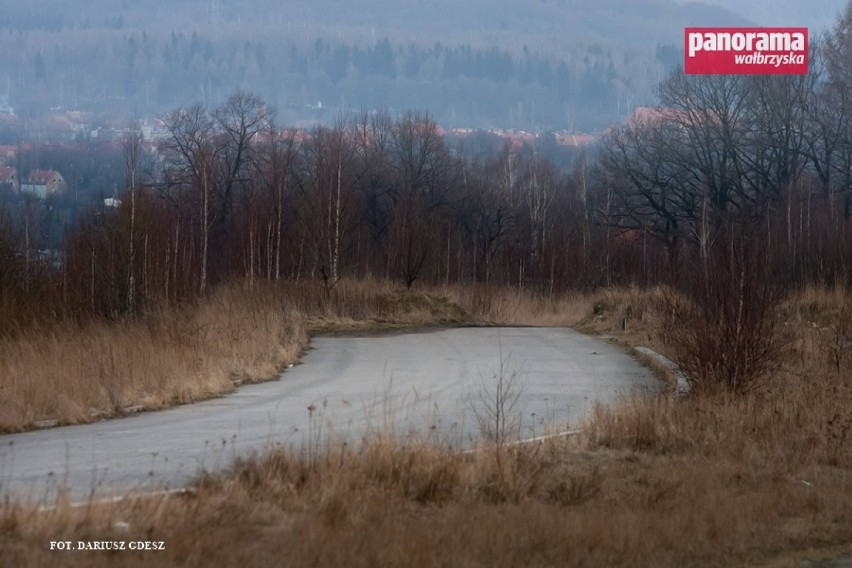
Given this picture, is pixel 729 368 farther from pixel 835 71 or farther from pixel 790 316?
pixel 835 71

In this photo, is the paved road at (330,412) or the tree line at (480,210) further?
the tree line at (480,210)

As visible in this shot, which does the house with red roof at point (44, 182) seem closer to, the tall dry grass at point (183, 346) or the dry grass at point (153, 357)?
the tall dry grass at point (183, 346)

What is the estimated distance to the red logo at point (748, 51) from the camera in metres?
41.9

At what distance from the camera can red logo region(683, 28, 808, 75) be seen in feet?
138

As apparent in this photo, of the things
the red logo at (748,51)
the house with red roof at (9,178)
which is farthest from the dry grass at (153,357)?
the house with red roof at (9,178)

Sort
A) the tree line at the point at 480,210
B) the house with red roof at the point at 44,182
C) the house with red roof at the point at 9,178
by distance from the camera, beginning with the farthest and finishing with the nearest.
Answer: the house with red roof at the point at 9,178
the house with red roof at the point at 44,182
the tree line at the point at 480,210

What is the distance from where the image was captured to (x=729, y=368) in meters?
14.4

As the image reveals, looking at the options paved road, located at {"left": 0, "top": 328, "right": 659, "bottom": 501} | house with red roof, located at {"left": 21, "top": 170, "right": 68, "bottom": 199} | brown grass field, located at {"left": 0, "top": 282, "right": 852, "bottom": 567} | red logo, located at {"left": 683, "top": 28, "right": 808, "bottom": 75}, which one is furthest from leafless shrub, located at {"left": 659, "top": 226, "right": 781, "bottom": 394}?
house with red roof, located at {"left": 21, "top": 170, "right": 68, "bottom": 199}

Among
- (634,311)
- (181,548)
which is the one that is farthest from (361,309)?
(181,548)

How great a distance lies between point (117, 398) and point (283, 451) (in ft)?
17.5

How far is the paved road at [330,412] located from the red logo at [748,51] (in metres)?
22.1

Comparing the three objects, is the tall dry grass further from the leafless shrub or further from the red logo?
the red logo

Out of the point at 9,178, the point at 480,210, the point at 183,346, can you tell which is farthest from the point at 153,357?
the point at 9,178

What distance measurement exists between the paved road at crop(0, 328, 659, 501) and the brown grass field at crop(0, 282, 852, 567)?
74cm
